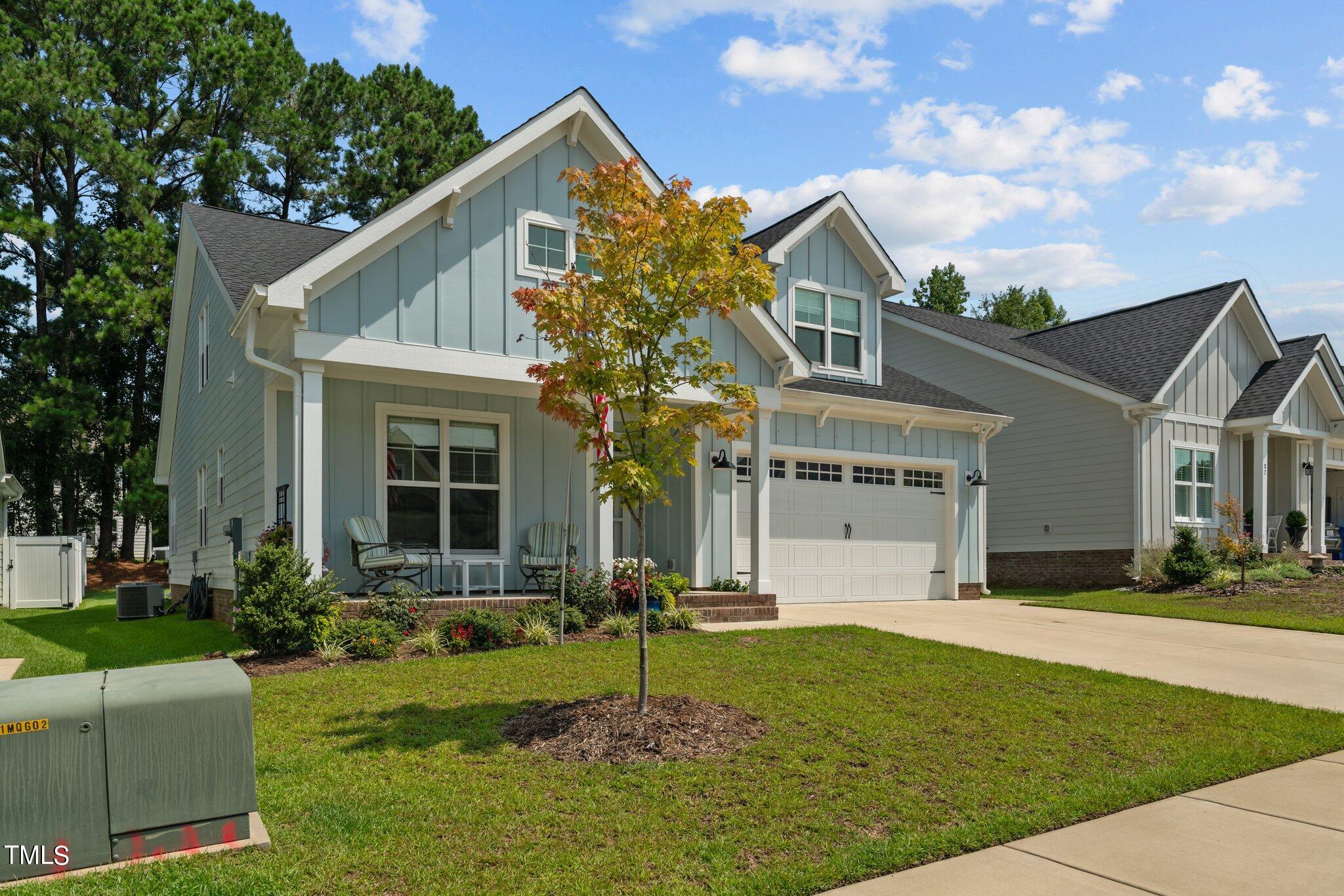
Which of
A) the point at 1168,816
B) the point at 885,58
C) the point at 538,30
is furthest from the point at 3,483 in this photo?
the point at 1168,816

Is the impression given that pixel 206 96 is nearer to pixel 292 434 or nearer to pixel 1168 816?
pixel 292 434

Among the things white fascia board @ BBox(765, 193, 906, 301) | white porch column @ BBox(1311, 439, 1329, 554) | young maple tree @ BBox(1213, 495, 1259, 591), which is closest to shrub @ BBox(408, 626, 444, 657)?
white fascia board @ BBox(765, 193, 906, 301)

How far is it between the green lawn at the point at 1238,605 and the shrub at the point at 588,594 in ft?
26.6

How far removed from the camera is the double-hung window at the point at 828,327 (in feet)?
53.6

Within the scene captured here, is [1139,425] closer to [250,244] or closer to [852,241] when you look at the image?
[852,241]

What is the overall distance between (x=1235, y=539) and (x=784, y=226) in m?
9.97

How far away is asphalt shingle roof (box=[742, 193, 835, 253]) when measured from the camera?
1595 cm

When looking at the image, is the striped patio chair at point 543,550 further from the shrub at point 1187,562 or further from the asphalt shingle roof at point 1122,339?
the asphalt shingle roof at point 1122,339

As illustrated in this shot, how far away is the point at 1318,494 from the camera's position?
21672 mm

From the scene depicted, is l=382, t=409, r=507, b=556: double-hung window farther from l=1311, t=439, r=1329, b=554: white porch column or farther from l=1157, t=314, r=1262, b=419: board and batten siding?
l=1311, t=439, r=1329, b=554: white porch column

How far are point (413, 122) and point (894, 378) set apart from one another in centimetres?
2041

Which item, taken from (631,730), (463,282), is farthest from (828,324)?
(631,730)

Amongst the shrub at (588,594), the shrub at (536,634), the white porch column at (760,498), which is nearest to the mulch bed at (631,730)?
the shrub at (536,634)

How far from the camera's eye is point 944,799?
5117 mm
